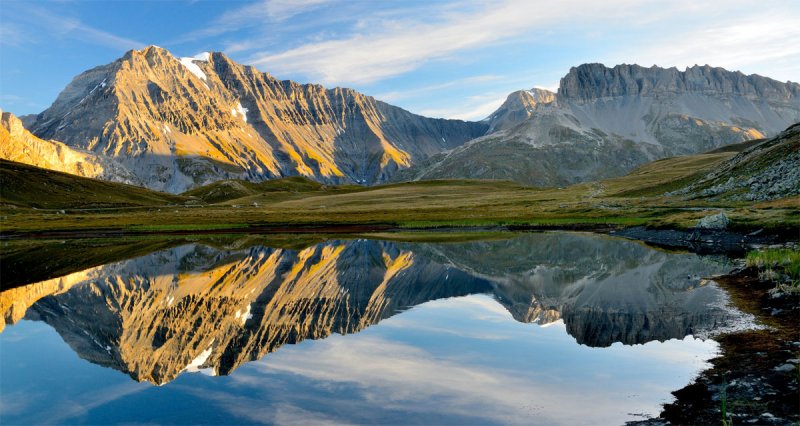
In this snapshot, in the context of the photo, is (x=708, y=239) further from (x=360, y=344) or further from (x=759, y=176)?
(x=360, y=344)

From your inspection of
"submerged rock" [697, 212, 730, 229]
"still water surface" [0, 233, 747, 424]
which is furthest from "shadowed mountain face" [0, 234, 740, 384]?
"submerged rock" [697, 212, 730, 229]

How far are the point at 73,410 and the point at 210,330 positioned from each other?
36.7 feet

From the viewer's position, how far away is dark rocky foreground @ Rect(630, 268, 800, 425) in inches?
614

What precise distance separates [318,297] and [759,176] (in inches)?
4226

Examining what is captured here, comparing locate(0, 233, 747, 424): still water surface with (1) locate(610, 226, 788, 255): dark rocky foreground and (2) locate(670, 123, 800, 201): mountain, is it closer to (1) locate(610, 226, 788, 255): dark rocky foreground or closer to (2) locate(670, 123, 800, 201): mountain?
(1) locate(610, 226, 788, 255): dark rocky foreground

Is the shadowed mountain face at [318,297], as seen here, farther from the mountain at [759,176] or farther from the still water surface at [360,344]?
the mountain at [759,176]

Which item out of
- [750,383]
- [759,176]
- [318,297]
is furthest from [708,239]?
[750,383]

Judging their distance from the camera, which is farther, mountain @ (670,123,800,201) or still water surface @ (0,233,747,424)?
mountain @ (670,123,800,201)

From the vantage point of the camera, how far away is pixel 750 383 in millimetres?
18047

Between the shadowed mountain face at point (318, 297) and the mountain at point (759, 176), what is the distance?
155 ft

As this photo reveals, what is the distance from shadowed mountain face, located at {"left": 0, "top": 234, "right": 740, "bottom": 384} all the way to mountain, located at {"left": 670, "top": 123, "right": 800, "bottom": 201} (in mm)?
47343

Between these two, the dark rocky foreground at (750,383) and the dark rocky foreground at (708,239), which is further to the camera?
the dark rocky foreground at (708,239)

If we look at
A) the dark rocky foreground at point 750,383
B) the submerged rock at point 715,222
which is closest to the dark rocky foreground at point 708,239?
the submerged rock at point 715,222

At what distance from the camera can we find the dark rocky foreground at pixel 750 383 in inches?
614
